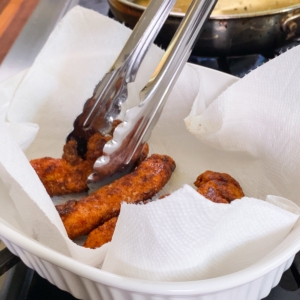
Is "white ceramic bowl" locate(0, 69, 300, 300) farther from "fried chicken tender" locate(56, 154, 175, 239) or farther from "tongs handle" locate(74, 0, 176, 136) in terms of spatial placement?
"tongs handle" locate(74, 0, 176, 136)

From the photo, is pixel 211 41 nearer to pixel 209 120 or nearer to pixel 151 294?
pixel 209 120

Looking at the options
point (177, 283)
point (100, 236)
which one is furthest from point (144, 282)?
point (100, 236)

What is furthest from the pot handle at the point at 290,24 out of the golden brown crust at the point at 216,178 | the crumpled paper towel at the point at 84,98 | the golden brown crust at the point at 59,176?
the golden brown crust at the point at 59,176

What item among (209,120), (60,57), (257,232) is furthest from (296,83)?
(60,57)

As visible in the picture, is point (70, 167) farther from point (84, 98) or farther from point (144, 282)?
point (144, 282)

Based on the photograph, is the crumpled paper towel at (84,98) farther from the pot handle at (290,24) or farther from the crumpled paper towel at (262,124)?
the pot handle at (290,24)

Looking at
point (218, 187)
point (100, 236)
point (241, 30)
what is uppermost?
point (241, 30)
